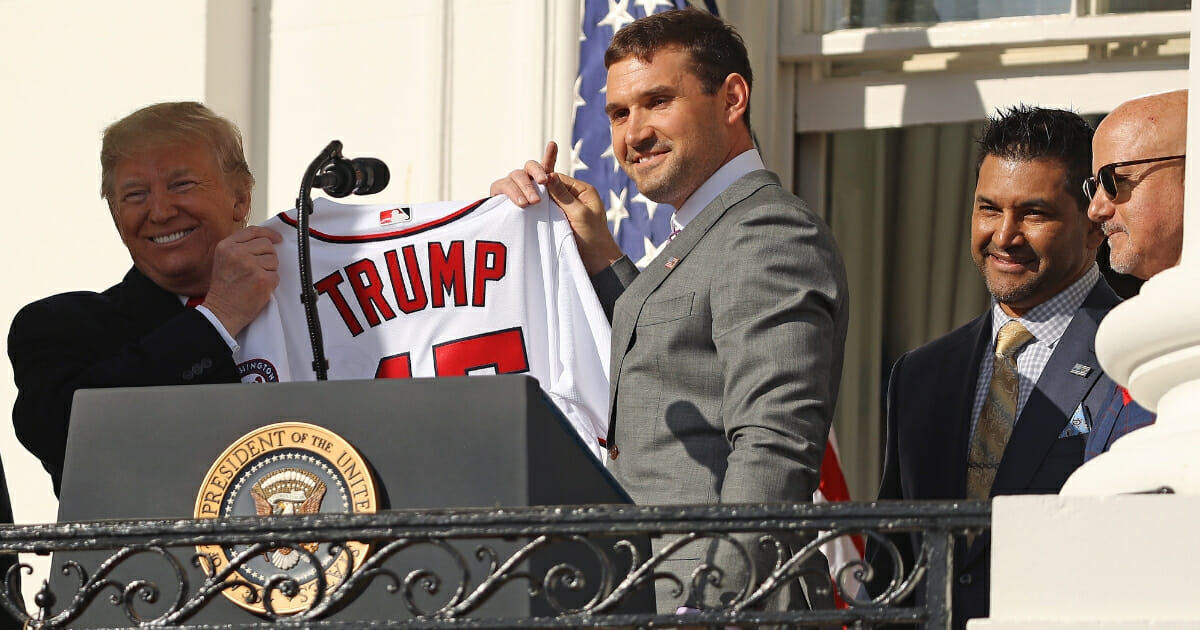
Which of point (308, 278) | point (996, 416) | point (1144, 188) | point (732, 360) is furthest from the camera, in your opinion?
point (996, 416)

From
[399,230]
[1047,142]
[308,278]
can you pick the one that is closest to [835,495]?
[1047,142]

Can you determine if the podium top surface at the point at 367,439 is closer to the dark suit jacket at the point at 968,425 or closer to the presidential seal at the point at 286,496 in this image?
the presidential seal at the point at 286,496

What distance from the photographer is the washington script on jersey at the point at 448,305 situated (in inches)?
150

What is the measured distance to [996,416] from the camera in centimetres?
366

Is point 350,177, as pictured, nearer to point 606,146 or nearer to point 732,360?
point 732,360

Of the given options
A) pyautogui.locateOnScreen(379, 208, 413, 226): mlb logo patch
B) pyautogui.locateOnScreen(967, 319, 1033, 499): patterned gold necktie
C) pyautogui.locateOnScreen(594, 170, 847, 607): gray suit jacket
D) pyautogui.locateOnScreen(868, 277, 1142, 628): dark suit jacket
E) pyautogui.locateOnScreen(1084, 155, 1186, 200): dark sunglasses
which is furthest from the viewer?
pyautogui.locateOnScreen(379, 208, 413, 226): mlb logo patch

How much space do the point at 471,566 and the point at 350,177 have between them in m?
1.16

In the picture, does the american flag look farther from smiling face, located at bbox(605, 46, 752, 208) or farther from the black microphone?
the black microphone

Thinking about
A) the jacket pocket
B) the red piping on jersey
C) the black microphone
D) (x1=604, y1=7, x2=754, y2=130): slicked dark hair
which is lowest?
the jacket pocket

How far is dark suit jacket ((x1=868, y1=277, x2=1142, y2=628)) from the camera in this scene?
349 cm

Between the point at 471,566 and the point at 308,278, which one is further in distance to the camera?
the point at 308,278

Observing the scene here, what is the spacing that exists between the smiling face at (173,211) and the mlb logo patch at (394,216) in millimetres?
351

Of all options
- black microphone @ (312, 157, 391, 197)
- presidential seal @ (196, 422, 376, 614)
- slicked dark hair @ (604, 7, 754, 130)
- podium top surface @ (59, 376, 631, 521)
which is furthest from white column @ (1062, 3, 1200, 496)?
black microphone @ (312, 157, 391, 197)

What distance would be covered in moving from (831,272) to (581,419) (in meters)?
0.80
